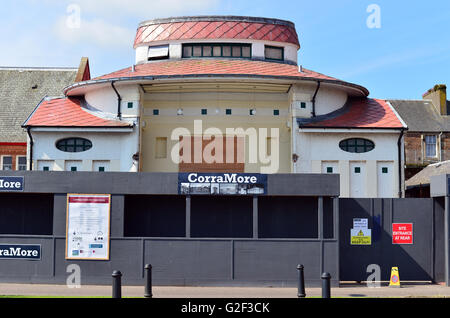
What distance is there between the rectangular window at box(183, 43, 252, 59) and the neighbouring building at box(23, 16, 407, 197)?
5cm

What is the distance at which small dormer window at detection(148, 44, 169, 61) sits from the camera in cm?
3347

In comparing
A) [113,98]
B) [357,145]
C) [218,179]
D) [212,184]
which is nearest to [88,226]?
[212,184]

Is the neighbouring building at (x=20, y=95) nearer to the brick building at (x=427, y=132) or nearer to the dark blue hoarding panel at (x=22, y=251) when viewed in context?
the dark blue hoarding panel at (x=22, y=251)

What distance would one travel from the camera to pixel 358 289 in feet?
66.8

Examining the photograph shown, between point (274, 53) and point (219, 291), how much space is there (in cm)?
1794

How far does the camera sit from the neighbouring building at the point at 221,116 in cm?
2970

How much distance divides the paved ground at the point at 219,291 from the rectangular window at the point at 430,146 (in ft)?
121

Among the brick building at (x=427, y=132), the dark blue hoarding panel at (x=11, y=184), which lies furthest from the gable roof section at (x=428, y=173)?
the dark blue hoarding panel at (x=11, y=184)

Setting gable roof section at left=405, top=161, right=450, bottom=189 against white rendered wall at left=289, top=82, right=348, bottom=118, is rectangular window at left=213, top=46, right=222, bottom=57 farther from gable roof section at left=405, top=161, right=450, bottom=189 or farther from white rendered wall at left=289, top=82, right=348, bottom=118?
gable roof section at left=405, top=161, right=450, bottom=189

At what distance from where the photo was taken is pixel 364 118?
3067 centimetres

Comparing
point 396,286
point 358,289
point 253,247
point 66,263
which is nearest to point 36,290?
point 66,263

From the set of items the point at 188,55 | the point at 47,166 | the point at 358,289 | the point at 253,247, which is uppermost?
the point at 188,55
